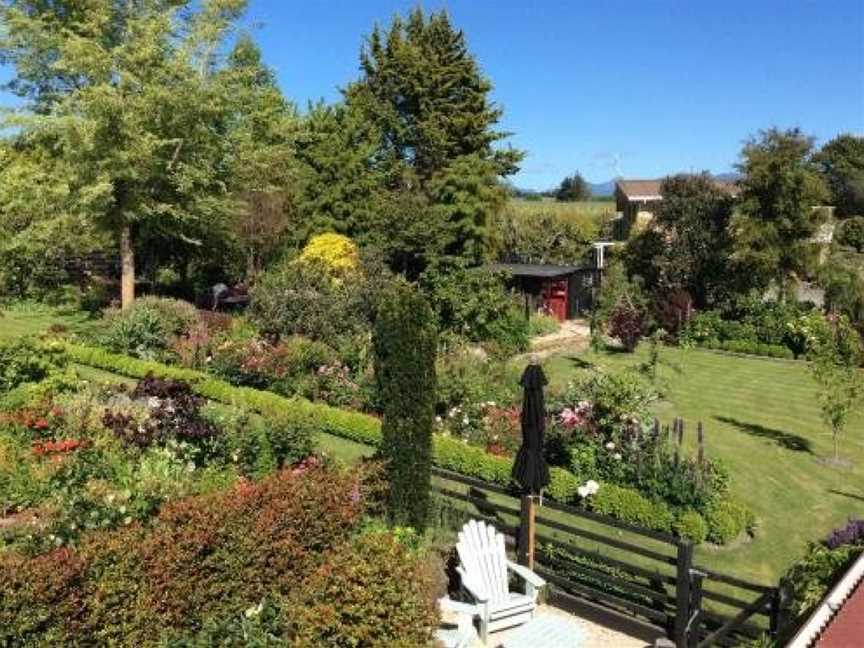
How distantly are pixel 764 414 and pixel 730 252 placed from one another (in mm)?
12287

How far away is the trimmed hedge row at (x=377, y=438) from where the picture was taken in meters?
11.1

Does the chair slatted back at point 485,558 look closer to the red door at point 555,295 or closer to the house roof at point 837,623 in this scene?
the house roof at point 837,623

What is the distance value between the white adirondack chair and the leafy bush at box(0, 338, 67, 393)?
9.85 m

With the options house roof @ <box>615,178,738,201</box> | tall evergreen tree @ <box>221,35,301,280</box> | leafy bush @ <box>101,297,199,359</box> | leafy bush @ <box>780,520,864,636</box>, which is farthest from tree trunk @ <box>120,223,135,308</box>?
house roof @ <box>615,178,738,201</box>

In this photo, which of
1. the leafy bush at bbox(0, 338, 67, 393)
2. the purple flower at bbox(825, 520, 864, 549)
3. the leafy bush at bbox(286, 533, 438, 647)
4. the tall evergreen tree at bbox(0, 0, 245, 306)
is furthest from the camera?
the tall evergreen tree at bbox(0, 0, 245, 306)

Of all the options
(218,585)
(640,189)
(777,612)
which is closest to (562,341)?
(777,612)

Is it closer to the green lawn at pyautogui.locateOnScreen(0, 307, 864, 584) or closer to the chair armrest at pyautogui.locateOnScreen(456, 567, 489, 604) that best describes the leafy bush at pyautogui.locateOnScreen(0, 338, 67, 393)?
the green lawn at pyautogui.locateOnScreen(0, 307, 864, 584)

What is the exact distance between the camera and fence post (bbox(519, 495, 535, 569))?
9.24m

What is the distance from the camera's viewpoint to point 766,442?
16688 mm

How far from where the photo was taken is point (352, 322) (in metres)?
18.8

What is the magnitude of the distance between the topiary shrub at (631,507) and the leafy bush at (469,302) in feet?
30.8

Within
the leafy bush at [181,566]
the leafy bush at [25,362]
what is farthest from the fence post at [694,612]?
the leafy bush at [25,362]

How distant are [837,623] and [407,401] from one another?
6.00 metres

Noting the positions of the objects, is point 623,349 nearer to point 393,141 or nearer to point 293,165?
point 293,165
